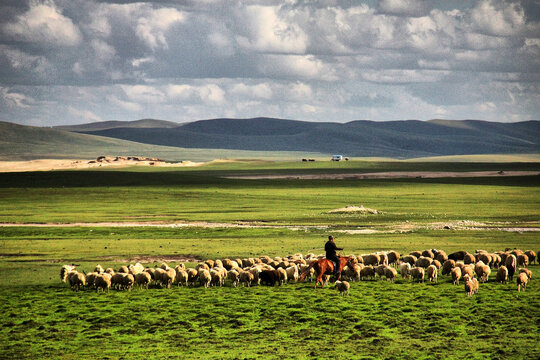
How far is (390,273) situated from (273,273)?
423cm

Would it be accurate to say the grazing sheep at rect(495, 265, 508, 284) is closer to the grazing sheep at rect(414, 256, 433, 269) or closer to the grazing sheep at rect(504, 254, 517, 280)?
the grazing sheep at rect(504, 254, 517, 280)

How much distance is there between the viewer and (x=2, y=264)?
104 feet

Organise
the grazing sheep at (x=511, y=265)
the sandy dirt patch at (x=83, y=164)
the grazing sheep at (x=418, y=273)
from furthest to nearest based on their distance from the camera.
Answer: the sandy dirt patch at (x=83, y=164) < the grazing sheep at (x=511, y=265) < the grazing sheep at (x=418, y=273)

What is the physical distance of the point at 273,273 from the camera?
26.4m

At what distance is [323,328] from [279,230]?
2685 cm

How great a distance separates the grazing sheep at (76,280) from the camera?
24984mm

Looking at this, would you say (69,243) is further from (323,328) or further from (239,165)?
(239,165)

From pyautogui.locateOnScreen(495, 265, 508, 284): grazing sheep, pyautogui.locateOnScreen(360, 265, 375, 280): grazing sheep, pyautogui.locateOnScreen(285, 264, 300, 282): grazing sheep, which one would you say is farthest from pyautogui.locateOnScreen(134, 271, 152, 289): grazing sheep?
pyautogui.locateOnScreen(495, 265, 508, 284): grazing sheep

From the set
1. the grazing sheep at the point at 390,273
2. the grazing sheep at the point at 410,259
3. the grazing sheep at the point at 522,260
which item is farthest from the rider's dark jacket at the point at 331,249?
the grazing sheep at the point at 522,260

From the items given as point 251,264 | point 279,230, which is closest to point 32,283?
point 251,264

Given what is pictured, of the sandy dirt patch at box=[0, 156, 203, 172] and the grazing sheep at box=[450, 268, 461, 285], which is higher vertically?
the sandy dirt patch at box=[0, 156, 203, 172]

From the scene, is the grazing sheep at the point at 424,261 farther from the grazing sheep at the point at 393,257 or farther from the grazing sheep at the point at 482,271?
the grazing sheep at the point at 482,271

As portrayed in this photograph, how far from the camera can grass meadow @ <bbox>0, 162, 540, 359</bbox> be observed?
18.2 metres

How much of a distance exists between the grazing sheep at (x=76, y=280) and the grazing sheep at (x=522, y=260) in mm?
16814
